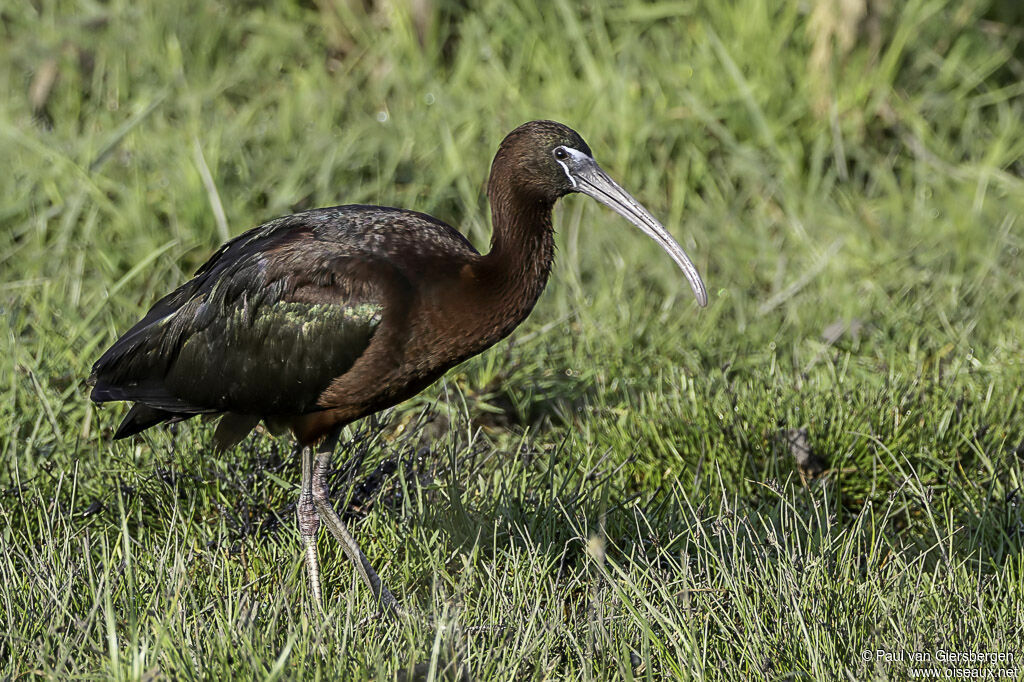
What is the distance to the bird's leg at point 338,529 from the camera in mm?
3043

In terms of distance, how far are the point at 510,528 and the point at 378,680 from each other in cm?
90

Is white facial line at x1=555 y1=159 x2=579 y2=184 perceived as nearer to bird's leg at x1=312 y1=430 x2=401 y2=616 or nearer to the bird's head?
the bird's head

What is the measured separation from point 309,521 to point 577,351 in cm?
160

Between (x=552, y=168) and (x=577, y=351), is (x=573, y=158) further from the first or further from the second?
(x=577, y=351)

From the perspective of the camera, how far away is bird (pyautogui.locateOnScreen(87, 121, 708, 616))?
3.29m

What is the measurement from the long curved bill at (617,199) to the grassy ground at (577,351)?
A: 1.90 ft

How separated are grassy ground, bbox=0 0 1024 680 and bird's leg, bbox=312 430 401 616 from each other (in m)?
0.07

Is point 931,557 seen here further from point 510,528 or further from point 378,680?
point 378,680

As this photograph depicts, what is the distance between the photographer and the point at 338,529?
10.8ft

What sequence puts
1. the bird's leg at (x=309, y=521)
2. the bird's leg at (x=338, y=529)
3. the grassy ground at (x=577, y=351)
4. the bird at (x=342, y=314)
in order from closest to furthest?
the grassy ground at (x=577, y=351)
the bird's leg at (x=338, y=529)
the bird's leg at (x=309, y=521)
the bird at (x=342, y=314)

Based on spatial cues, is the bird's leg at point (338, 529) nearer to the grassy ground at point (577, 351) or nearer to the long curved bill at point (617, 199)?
the grassy ground at point (577, 351)

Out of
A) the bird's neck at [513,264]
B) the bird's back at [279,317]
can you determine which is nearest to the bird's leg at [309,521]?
the bird's back at [279,317]

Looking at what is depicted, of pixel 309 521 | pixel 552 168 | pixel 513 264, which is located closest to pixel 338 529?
pixel 309 521

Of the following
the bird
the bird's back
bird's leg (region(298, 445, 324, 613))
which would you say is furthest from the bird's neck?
bird's leg (region(298, 445, 324, 613))
